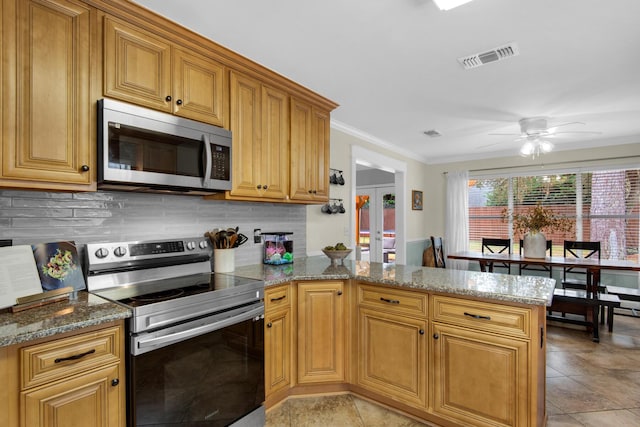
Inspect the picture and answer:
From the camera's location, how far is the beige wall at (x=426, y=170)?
375 cm

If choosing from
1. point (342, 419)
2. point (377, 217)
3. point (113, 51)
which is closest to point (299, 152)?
point (113, 51)

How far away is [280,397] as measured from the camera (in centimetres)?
236

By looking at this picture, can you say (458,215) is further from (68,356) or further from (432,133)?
(68,356)

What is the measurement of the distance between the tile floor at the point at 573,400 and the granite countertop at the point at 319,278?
0.87 metres

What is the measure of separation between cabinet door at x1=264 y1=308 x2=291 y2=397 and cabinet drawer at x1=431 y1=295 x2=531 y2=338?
38.5 inches

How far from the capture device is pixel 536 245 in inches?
175

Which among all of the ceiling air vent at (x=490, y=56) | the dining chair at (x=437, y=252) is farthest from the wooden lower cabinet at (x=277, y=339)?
the dining chair at (x=437, y=252)

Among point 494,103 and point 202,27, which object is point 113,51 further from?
point 494,103

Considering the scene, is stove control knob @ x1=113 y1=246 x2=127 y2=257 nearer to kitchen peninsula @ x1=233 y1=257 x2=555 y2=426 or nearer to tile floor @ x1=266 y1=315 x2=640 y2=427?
kitchen peninsula @ x1=233 y1=257 x2=555 y2=426

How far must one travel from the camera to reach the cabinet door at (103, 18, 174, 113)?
175cm

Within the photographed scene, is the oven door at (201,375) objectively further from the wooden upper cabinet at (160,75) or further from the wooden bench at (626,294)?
the wooden bench at (626,294)

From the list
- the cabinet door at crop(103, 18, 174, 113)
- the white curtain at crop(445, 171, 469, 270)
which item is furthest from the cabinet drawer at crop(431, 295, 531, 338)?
the white curtain at crop(445, 171, 469, 270)

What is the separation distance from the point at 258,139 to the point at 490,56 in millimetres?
1738

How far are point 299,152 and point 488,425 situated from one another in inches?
87.9
